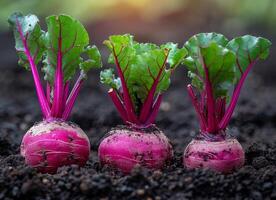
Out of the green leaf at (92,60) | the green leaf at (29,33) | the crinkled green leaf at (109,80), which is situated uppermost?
the green leaf at (29,33)

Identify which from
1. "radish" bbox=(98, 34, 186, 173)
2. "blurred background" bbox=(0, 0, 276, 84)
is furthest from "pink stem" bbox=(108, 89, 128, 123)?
"blurred background" bbox=(0, 0, 276, 84)

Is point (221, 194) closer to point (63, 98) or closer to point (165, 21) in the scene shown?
point (63, 98)

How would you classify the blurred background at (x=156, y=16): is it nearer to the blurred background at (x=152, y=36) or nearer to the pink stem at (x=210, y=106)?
the blurred background at (x=152, y=36)

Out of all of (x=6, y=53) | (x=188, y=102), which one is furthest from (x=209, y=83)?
(x=6, y=53)

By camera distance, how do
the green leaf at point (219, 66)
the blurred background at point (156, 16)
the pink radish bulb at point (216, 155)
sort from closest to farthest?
the green leaf at point (219, 66) → the pink radish bulb at point (216, 155) → the blurred background at point (156, 16)

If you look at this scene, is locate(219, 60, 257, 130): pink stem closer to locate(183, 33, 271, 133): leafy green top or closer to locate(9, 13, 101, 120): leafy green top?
locate(183, 33, 271, 133): leafy green top

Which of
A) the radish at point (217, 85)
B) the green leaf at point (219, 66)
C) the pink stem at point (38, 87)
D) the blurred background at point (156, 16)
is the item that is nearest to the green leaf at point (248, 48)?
the radish at point (217, 85)

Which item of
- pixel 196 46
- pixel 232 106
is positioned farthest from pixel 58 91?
pixel 232 106
